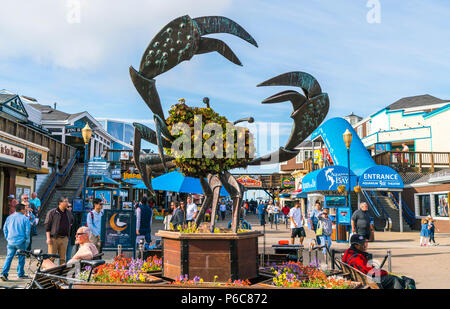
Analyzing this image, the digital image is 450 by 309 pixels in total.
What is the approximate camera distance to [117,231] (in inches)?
401

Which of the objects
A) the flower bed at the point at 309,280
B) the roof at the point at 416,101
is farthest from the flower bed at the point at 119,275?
the roof at the point at 416,101

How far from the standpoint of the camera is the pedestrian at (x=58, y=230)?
8.49m

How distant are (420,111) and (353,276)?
37060mm

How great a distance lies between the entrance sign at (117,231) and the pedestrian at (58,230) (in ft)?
4.76

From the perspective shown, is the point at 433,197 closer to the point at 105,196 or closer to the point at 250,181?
the point at 105,196

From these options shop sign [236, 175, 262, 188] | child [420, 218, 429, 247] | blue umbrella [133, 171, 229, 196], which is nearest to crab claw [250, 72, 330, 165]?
blue umbrella [133, 171, 229, 196]

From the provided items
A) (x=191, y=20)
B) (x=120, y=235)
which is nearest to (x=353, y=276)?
(x=191, y=20)

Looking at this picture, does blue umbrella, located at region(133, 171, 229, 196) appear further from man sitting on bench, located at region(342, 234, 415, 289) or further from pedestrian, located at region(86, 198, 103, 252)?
man sitting on bench, located at region(342, 234, 415, 289)

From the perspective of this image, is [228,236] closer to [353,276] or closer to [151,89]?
[353,276]

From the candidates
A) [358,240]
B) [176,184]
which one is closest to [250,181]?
[176,184]

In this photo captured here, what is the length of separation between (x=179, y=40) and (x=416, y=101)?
40816mm

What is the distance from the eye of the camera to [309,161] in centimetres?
3675

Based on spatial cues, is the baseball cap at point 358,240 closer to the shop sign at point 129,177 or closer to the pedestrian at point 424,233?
the pedestrian at point 424,233

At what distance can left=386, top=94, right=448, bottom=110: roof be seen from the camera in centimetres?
3926
